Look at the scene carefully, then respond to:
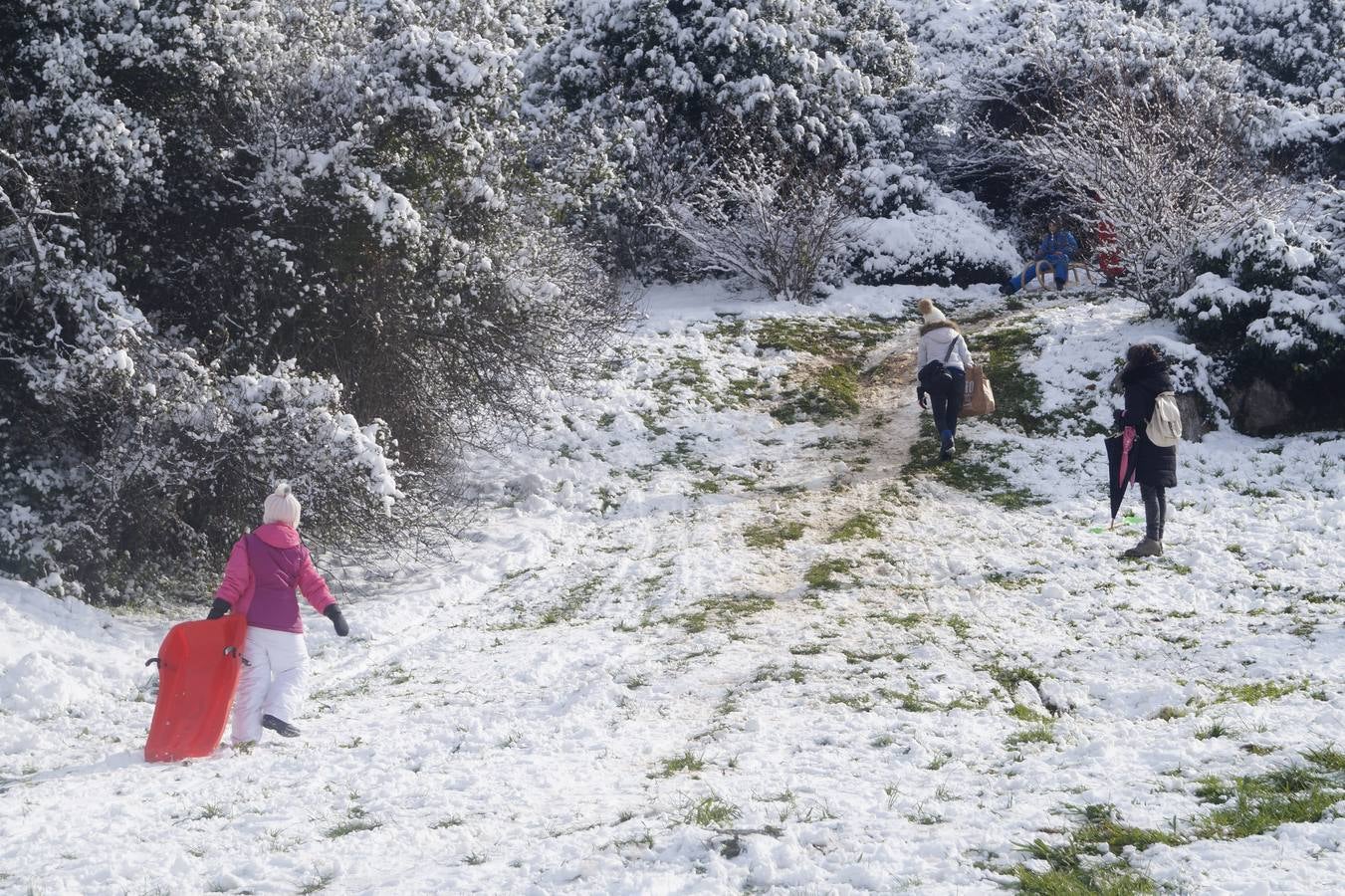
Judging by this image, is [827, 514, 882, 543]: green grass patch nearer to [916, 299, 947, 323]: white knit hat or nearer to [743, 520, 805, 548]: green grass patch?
[743, 520, 805, 548]: green grass patch

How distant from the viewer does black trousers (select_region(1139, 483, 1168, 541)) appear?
998 cm

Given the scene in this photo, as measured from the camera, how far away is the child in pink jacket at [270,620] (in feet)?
21.9

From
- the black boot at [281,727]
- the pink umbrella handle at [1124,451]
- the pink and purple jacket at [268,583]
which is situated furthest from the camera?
the pink umbrella handle at [1124,451]

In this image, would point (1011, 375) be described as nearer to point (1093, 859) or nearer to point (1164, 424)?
point (1164, 424)

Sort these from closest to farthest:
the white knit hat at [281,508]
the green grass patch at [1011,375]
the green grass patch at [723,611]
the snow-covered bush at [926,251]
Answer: the white knit hat at [281,508], the green grass patch at [723,611], the green grass patch at [1011,375], the snow-covered bush at [926,251]

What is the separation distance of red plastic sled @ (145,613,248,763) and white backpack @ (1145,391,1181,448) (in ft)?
26.2

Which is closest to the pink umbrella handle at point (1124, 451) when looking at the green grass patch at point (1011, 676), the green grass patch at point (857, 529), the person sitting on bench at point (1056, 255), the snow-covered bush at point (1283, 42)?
the green grass patch at point (857, 529)

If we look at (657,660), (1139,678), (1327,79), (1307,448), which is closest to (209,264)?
(657,660)

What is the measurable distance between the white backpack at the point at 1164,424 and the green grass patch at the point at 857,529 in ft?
9.06

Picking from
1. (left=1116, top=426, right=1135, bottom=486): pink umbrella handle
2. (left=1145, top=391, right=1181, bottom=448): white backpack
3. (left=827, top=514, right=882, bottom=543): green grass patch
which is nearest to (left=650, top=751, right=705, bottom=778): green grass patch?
(left=827, top=514, right=882, bottom=543): green grass patch

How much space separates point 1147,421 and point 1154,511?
85 centimetres

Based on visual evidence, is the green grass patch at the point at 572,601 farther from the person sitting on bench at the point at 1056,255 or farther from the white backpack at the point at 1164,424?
the person sitting on bench at the point at 1056,255

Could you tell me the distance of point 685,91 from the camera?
20297 mm

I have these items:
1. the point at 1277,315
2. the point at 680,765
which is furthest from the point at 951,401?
the point at 680,765
